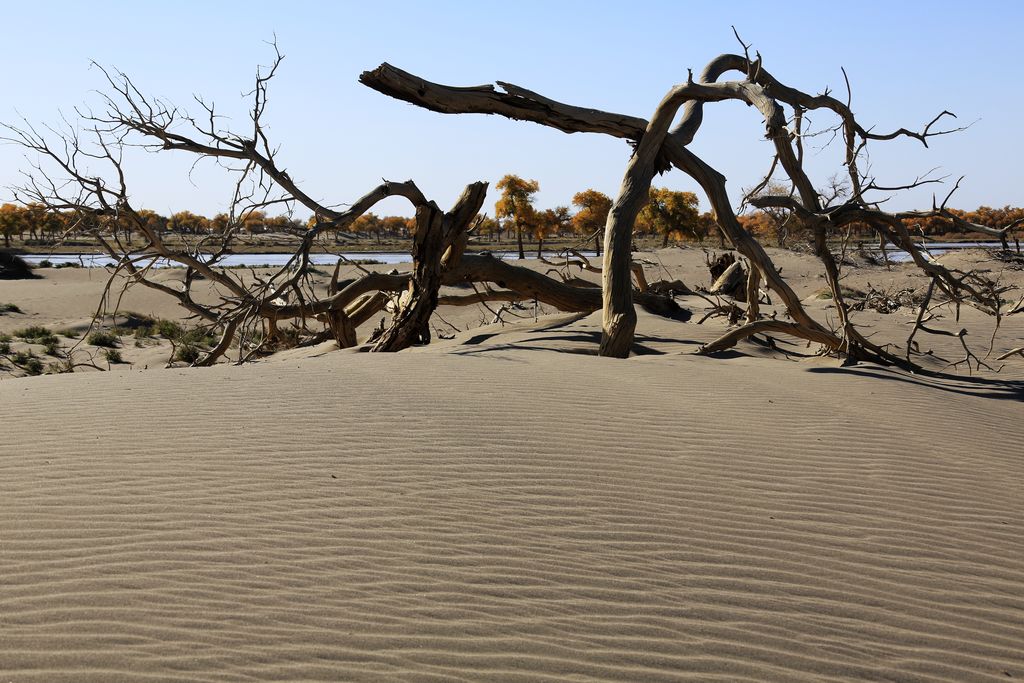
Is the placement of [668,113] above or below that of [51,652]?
above

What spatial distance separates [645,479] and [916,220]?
246 inches

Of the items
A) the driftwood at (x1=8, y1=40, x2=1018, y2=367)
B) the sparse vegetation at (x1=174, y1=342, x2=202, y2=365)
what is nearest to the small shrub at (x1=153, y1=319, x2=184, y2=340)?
the sparse vegetation at (x1=174, y1=342, x2=202, y2=365)

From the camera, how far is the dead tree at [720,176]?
9344mm

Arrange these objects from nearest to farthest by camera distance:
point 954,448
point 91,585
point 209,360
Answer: point 91,585
point 954,448
point 209,360

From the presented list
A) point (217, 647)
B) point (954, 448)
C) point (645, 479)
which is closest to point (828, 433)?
point (954, 448)

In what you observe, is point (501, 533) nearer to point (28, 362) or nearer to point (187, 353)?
point (187, 353)

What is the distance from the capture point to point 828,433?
6242 millimetres

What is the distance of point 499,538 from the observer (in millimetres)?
4070

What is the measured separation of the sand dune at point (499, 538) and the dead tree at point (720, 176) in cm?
279

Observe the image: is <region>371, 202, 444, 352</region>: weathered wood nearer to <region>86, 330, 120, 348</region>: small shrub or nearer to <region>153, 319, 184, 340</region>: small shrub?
<region>86, 330, 120, 348</region>: small shrub

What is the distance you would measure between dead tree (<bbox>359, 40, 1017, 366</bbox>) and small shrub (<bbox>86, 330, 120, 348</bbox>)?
11.8 m

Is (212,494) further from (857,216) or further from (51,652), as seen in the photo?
(857,216)

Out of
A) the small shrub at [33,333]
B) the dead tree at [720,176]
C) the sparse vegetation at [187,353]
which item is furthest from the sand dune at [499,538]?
the small shrub at [33,333]

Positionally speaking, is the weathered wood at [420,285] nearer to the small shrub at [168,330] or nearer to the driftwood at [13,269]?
the small shrub at [168,330]
